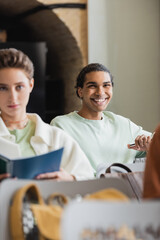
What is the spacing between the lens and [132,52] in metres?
5.13

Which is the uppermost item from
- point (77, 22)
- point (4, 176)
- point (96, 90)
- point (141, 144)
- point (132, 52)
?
point (77, 22)

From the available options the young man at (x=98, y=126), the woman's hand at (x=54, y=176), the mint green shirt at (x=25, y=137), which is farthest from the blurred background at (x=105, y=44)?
the woman's hand at (x=54, y=176)

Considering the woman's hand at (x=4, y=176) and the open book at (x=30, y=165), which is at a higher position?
the open book at (x=30, y=165)

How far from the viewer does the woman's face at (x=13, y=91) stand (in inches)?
71.1

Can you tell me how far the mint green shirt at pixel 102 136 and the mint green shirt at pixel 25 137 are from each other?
0.82 metres

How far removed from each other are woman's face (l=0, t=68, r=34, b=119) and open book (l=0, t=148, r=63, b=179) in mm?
372

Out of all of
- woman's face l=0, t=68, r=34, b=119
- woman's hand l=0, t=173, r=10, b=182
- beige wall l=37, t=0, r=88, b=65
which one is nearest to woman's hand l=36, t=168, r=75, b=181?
woman's hand l=0, t=173, r=10, b=182

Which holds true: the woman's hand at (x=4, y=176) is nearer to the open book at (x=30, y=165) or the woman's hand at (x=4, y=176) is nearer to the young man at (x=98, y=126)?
the open book at (x=30, y=165)

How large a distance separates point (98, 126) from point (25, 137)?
1.01 m

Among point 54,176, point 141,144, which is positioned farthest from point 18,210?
point 141,144

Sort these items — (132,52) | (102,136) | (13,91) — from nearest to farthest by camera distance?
(13,91) < (102,136) < (132,52)

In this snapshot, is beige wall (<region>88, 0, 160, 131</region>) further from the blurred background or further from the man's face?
the man's face

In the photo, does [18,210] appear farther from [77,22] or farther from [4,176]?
[77,22]

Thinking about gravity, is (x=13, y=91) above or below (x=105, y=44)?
below
